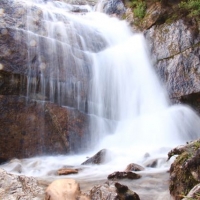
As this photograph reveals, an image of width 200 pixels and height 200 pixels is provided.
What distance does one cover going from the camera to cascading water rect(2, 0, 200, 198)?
364 inches

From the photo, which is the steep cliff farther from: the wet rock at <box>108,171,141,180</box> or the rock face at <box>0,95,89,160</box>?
the wet rock at <box>108,171,141,180</box>

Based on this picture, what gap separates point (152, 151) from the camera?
7.77 meters

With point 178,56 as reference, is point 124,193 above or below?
below

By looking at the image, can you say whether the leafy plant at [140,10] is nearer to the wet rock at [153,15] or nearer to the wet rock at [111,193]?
the wet rock at [153,15]

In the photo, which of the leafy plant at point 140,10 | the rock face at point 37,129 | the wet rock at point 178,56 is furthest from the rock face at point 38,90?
the leafy plant at point 140,10

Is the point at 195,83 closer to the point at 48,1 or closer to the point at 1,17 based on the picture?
the point at 1,17

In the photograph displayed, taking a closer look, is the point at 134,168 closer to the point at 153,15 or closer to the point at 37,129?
the point at 37,129

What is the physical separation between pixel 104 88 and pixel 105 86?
0.12m

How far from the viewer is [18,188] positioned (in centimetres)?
375

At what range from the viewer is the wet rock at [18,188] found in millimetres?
3588

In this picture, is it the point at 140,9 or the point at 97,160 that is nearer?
the point at 97,160

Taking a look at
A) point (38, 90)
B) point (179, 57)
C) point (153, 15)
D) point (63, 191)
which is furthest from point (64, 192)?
point (153, 15)

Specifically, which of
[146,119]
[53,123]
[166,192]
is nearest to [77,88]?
[53,123]

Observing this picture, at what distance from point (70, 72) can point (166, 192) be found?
6.90m
